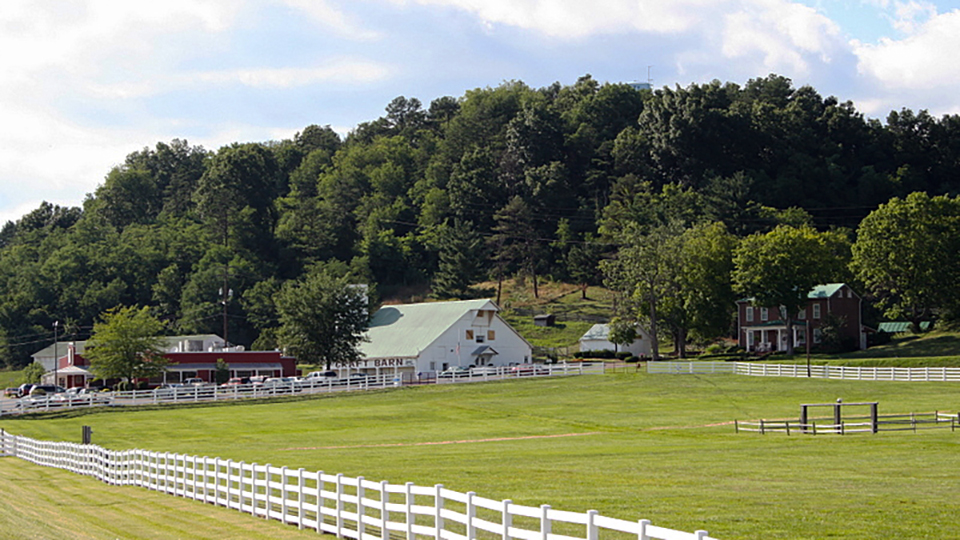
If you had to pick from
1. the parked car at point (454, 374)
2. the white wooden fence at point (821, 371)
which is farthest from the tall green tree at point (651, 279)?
the parked car at point (454, 374)

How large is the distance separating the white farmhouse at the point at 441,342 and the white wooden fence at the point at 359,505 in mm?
60978

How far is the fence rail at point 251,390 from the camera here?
7019 centimetres

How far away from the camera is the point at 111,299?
148625mm

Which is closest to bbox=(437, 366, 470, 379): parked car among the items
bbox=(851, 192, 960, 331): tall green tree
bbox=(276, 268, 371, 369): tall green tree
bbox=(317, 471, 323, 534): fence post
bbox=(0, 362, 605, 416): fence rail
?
bbox=(0, 362, 605, 416): fence rail

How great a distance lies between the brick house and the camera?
10006cm

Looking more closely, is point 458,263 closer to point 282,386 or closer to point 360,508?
point 282,386

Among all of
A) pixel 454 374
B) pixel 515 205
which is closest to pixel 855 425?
pixel 454 374

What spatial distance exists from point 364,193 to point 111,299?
49.8 metres

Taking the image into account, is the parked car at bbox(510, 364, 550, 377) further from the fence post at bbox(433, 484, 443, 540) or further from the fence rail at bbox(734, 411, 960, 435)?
the fence post at bbox(433, 484, 443, 540)

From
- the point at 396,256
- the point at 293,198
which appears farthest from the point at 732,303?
the point at 293,198

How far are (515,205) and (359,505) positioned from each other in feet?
431

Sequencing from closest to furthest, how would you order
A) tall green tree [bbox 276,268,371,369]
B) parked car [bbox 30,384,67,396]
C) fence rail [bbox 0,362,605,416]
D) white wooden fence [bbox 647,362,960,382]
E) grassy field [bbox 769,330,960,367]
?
white wooden fence [bbox 647,362,960,382] < fence rail [bbox 0,362,605,416] < grassy field [bbox 769,330,960,367] < parked car [bbox 30,384,67,396] < tall green tree [bbox 276,268,371,369]

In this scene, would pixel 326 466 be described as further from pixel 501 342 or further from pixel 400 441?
pixel 501 342

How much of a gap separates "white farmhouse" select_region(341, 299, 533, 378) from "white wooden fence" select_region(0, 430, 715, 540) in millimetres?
60978
